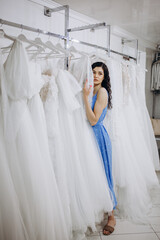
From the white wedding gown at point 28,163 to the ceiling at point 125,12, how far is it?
5.51 ft

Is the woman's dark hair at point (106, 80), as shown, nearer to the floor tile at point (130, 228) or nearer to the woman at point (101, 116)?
the woman at point (101, 116)

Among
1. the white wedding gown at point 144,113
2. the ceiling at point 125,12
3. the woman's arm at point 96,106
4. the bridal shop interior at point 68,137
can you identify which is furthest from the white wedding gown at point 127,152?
the ceiling at point 125,12

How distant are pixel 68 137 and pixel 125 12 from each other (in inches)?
85.1

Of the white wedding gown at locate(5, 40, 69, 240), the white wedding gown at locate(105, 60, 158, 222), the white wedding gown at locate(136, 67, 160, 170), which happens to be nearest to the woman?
the white wedding gown at locate(105, 60, 158, 222)

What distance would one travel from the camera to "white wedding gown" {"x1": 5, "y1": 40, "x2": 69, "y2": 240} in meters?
1.44

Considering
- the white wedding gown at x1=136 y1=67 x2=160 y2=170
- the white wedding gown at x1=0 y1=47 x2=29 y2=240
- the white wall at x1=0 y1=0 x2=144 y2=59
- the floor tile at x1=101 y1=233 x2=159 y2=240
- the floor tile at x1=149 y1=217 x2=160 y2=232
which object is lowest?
the floor tile at x1=101 y1=233 x2=159 y2=240

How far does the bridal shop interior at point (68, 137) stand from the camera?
147 cm

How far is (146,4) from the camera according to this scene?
279cm

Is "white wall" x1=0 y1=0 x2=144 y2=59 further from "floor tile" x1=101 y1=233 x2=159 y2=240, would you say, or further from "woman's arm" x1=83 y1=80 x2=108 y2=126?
"floor tile" x1=101 y1=233 x2=159 y2=240

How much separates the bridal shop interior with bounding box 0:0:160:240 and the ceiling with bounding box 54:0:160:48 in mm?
14

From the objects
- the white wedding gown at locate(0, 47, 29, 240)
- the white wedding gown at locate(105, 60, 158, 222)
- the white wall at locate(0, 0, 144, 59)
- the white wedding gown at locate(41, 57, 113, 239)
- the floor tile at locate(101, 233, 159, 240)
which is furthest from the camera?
the white wedding gown at locate(105, 60, 158, 222)

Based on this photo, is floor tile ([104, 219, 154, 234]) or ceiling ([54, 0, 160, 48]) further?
ceiling ([54, 0, 160, 48])

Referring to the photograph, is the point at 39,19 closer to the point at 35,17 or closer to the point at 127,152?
the point at 35,17

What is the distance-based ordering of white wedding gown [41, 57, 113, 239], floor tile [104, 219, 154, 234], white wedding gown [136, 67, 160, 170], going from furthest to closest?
white wedding gown [136, 67, 160, 170] < floor tile [104, 219, 154, 234] < white wedding gown [41, 57, 113, 239]
